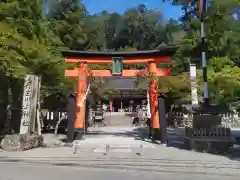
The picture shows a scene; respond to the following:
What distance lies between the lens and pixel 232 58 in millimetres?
28453

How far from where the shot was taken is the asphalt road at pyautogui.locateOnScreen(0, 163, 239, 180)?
766 cm

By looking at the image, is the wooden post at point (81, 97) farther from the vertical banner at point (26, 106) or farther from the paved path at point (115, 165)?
the paved path at point (115, 165)

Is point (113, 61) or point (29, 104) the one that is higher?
point (113, 61)

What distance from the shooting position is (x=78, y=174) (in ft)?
26.7

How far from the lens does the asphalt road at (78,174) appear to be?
766 cm

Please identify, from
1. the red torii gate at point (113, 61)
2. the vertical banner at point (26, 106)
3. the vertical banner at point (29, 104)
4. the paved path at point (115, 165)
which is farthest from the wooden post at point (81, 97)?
Answer: the paved path at point (115, 165)

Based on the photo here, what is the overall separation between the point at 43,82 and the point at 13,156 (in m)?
9.36

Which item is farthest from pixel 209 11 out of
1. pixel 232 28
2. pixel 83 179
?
pixel 83 179

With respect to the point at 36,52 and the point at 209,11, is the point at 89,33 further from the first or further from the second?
the point at 36,52

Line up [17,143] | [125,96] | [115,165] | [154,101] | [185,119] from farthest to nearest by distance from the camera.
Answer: [125,96]
[185,119]
[154,101]
[17,143]
[115,165]

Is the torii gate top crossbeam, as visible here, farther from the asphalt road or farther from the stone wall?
the asphalt road

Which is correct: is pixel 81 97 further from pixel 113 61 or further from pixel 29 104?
pixel 29 104

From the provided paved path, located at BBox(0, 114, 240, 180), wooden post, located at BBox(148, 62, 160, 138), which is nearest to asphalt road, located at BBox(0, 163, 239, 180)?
paved path, located at BBox(0, 114, 240, 180)

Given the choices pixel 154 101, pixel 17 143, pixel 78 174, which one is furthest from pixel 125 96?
pixel 78 174
